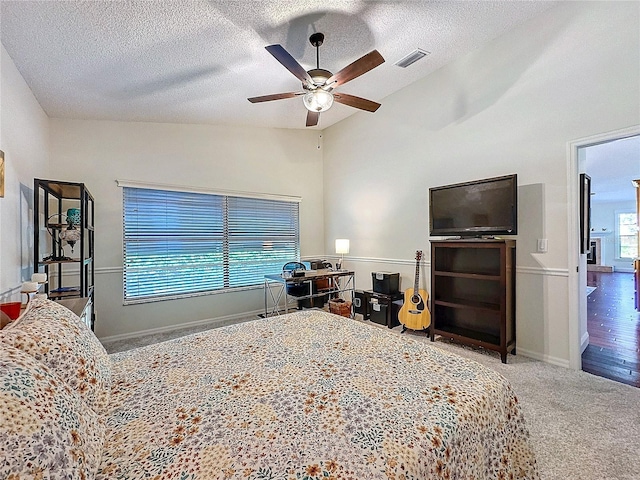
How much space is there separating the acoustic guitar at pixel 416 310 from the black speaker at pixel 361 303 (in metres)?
0.65

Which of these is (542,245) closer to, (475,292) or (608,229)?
(475,292)

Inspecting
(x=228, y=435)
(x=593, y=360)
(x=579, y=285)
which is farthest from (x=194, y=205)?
(x=593, y=360)

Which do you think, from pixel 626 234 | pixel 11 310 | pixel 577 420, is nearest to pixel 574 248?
pixel 577 420

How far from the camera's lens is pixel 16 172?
7.85 ft

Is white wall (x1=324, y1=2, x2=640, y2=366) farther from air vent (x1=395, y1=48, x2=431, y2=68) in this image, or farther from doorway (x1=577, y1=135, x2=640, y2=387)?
air vent (x1=395, y1=48, x2=431, y2=68)

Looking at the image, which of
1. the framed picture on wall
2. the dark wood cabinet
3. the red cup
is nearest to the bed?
the red cup

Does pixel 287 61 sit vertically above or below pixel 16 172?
above

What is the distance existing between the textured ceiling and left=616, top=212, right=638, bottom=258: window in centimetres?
1072

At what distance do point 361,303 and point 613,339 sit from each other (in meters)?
2.94

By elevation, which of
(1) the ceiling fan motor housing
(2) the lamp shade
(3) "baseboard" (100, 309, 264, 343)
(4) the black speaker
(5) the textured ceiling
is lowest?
(3) "baseboard" (100, 309, 264, 343)

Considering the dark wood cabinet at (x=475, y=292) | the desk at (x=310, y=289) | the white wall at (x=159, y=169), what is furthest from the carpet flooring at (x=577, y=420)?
the white wall at (x=159, y=169)

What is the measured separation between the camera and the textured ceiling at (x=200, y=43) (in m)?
2.07

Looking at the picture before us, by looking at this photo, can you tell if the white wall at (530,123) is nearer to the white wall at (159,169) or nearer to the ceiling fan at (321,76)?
the ceiling fan at (321,76)

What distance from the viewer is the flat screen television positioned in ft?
9.59
